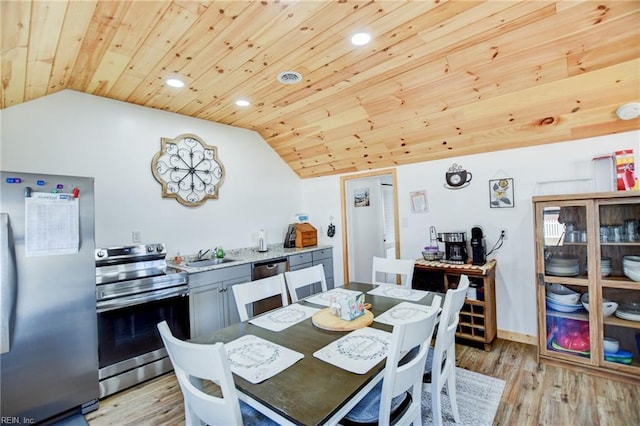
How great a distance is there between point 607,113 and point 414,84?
1539 mm

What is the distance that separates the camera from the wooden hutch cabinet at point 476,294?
287cm

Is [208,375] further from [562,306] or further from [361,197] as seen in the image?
[361,197]

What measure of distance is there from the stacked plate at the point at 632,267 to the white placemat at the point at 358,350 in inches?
85.9

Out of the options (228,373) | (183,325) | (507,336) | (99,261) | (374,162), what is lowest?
(507,336)

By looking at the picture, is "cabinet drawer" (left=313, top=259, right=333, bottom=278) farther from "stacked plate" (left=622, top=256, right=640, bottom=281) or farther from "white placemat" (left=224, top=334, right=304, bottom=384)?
"stacked plate" (left=622, top=256, right=640, bottom=281)

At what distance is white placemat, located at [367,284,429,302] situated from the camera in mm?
2197

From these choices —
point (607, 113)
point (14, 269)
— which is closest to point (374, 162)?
point (607, 113)

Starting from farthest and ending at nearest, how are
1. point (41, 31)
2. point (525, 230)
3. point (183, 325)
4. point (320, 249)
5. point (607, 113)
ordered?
point (320, 249) → point (525, 230) → point (183, 325) → point (607, 113) → point (41, 31)

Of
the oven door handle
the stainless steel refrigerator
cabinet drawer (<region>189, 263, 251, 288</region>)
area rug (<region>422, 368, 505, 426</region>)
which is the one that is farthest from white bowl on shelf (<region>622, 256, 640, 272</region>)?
the stainless steel refrigerator

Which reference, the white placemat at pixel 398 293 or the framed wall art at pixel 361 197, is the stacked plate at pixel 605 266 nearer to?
the white placemat at pixel 398 293

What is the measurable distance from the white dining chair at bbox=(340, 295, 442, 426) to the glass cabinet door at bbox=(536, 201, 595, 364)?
67.8 inches

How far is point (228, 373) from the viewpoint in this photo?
3.35 ft

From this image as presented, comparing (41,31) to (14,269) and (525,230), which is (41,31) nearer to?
(14,269)

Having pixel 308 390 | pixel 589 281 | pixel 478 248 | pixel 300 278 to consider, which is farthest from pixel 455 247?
pixel 308 390
